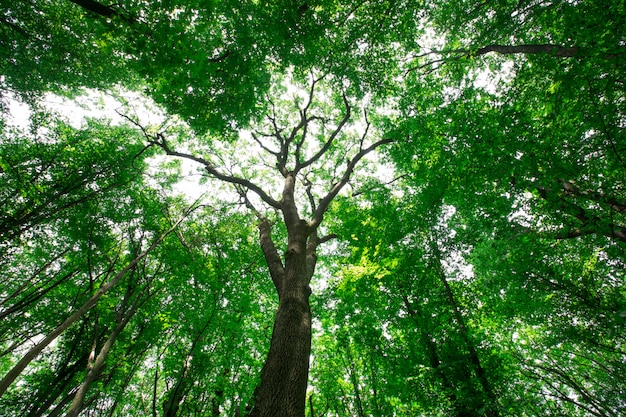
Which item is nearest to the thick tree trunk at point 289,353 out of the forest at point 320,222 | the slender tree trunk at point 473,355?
the forest at point 320,222

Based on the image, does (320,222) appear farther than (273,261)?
Yes

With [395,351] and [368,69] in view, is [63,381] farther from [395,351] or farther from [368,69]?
[368,69]

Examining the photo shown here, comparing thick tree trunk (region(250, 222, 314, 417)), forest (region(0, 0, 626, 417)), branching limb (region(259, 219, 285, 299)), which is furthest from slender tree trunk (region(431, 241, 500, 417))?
branching limb (region(259, 219, 285, 299))

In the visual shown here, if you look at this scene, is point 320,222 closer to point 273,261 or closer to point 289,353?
point 273,261

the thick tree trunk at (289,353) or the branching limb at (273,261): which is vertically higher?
the branching limb at (273,261)

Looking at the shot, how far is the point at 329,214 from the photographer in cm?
1094

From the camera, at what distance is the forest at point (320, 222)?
457cm

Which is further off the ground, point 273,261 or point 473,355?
point 273,261

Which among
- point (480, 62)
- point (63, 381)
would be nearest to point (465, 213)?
point (480, 62)

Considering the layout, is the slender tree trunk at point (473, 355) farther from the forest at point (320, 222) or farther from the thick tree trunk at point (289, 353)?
the thick tree trunk at point (289, 353)

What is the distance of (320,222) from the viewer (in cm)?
736

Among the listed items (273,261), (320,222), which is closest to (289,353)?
(273,261)

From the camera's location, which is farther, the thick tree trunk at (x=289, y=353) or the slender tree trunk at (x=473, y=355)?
the slender tree trunk at (x=473, y=355)

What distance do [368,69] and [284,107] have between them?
4926 mm
